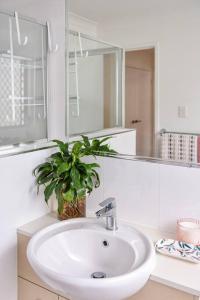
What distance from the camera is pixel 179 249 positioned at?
1.29 meters

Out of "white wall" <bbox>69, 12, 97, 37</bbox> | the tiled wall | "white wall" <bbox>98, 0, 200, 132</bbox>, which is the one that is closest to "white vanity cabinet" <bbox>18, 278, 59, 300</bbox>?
the tiled wall

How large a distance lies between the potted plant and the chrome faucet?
0.68ft

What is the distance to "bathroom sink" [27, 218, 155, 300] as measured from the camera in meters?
1.07

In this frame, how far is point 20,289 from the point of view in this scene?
5.41ft

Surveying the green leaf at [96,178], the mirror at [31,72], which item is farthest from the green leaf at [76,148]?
the mirror at [31,72]

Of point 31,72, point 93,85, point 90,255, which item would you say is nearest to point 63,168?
point 90,255

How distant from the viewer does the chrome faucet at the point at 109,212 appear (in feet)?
4.50

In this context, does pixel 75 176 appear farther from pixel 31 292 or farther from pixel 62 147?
pixel 31 292

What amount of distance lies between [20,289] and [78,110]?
1062 mm

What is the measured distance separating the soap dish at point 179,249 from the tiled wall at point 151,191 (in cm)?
17

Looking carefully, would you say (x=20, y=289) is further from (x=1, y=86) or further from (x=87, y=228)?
(x=1, y=86)

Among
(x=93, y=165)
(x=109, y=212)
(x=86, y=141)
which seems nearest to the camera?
(x=109, y=212)

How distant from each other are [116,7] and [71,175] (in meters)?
0.88

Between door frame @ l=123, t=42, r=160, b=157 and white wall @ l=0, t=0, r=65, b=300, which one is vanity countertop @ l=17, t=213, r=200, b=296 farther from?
white wall @ l=0, t=0, r=65, b=300
